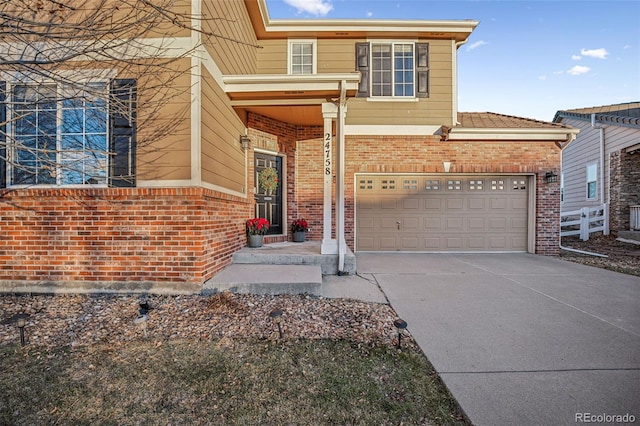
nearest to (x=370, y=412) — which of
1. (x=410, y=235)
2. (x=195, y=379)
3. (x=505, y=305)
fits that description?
(x=195, y=379)

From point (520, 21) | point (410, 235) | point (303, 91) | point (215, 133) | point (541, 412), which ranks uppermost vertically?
point (520, 21)

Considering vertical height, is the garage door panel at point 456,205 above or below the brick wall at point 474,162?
below

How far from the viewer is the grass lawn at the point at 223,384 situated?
5.68 ft

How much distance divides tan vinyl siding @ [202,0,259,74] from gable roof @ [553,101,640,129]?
474 inches

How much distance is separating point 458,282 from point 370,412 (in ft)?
11.5

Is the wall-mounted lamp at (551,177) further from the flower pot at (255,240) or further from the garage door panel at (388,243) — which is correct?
the flower pot at (255,240)

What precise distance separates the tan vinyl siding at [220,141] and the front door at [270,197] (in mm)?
647

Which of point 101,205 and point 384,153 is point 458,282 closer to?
point 384,153

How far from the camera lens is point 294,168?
23.4ft

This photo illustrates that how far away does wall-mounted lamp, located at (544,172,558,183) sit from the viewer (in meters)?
7.21

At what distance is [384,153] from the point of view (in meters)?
7.36

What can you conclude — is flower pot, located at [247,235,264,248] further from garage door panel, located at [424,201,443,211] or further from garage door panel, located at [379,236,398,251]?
garage door panel, located at [424,201,443,211]

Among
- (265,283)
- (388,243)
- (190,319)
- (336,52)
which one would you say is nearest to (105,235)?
(190,319)

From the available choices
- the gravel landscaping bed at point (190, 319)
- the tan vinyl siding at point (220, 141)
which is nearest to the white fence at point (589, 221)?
the gravel landscaping bed at point (190, 319)
